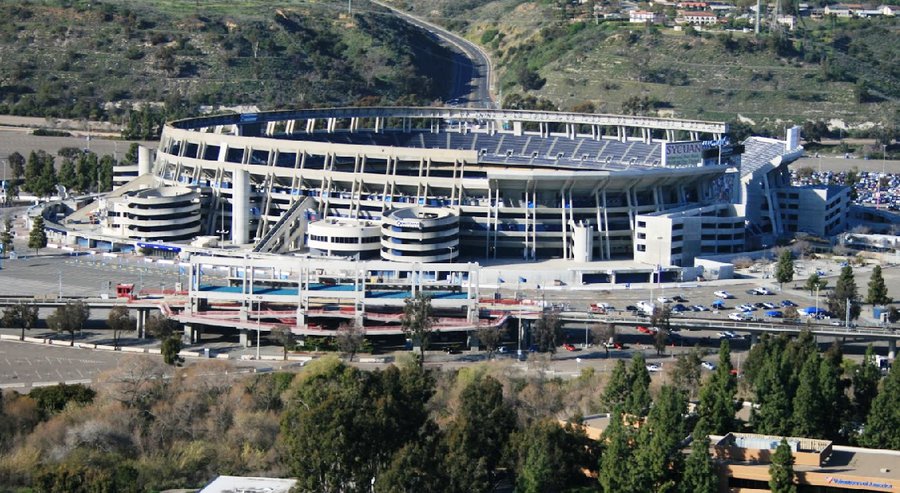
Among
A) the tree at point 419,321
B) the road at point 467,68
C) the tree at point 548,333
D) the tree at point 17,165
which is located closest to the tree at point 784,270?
the tree at point 548,333

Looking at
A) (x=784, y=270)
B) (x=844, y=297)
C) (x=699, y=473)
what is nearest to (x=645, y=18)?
(x=784, y=270)

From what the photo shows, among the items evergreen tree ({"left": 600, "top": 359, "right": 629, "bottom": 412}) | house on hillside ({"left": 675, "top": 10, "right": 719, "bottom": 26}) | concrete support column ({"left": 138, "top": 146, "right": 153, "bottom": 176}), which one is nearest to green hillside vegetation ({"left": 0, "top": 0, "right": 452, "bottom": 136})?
house on hillside ({"left": 675, "top": 10, "right": 719, "bottom": 26})

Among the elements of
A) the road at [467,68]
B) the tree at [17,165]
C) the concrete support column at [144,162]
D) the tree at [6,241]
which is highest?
the road at [467,68]

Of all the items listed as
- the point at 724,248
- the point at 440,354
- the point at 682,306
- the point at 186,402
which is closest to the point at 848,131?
the point at 724,248

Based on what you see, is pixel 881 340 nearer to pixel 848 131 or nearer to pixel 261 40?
pixel 848 131

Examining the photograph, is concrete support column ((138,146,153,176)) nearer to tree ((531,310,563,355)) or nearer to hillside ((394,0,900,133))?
tree ((531,310,563,355))

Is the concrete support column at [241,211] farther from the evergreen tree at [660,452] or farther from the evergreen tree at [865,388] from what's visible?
the evergreen tree at [660,452]

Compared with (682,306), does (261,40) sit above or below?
above
